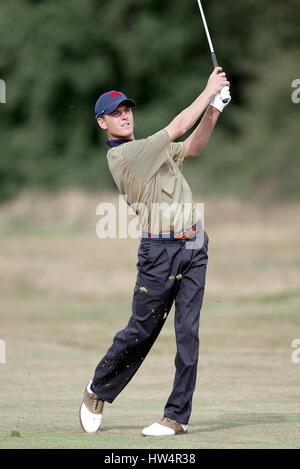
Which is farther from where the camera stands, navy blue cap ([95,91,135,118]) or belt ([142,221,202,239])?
navy blue cap ([95,91,135,118])

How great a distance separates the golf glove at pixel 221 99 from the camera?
6.84m

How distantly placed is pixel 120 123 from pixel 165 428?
6.45 feet

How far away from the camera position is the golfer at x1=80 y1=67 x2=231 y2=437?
6.65 metres

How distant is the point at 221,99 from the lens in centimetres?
690

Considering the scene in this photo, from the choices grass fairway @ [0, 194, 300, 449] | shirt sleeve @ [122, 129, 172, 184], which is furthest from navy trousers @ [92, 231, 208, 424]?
shirt sleeve @ [122, 129, 172, 184]

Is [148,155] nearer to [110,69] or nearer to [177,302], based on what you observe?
[177,302]

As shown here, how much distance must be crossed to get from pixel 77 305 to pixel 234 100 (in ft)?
96.3

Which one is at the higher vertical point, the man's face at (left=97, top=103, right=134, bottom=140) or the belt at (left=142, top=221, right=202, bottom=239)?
the man's face at (left=97, top=103, right=134, bottom=140)

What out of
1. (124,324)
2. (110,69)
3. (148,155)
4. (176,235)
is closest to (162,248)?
(176,235)

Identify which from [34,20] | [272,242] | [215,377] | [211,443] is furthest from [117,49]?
[211,443]

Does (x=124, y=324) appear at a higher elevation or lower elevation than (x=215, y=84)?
lower

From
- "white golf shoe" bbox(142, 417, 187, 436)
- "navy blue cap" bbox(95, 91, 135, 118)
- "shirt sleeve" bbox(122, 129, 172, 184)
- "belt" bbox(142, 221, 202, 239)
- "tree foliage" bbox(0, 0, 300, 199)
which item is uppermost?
"tree foliage" bbox(0, 0, 300, 199)

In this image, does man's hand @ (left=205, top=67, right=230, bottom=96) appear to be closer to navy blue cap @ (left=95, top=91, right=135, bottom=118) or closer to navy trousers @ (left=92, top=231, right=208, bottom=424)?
navy blue cap @ (left=95, top=91, right=135, bottom=118)

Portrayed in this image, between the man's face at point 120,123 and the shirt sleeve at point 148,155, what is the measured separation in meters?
0.27
